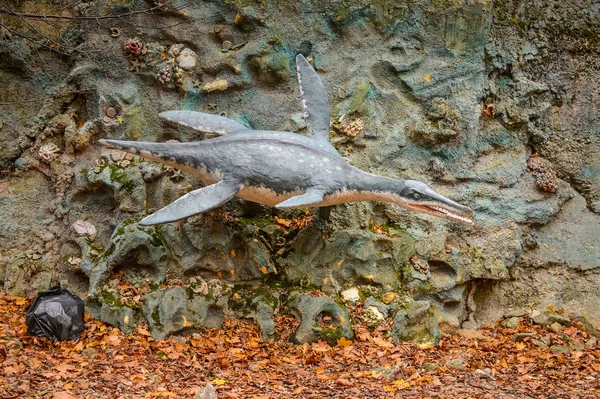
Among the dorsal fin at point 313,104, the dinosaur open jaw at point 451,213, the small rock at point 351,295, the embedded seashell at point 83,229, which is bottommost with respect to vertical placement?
the embedded seashell at point 83,229

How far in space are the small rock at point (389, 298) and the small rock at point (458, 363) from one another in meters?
0.90

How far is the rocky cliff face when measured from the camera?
643cm

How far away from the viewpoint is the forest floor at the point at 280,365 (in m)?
4.74

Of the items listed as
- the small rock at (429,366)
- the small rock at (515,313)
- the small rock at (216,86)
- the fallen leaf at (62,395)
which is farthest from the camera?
the small rock at (216,86)

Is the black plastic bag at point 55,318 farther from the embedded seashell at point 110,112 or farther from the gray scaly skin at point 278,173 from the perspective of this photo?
the embedded seashell at point 110,112

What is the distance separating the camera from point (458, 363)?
5410mm

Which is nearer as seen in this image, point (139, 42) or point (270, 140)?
point (270, 140)

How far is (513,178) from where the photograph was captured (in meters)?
7.06

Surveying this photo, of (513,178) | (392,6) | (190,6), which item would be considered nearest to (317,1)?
(392,6)

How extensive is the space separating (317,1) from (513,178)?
284 centimetres

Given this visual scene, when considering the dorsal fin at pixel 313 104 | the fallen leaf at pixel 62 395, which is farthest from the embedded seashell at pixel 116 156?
the fallen leaf at pixel 62 395

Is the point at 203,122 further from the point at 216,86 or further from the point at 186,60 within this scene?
the point at 186,60

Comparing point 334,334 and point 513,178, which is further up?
point 513,178

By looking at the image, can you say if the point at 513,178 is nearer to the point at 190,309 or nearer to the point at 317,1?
the point at 317,1
